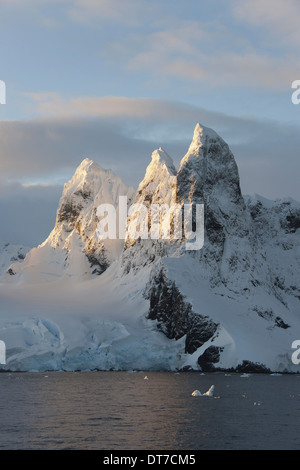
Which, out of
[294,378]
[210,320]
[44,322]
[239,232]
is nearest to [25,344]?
[44,322]

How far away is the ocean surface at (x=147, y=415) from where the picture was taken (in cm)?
5503

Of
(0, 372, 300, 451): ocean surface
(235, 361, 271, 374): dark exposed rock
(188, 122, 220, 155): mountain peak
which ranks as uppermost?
(188, 122, 220, 155): mountain peak

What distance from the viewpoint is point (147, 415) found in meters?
70.2

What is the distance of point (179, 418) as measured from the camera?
68500 millimetres

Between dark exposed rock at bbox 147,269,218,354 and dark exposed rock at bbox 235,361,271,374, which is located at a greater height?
dark exposed rock at bbox 147,269,218,354

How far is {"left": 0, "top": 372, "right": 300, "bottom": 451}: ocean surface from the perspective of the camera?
55031mm

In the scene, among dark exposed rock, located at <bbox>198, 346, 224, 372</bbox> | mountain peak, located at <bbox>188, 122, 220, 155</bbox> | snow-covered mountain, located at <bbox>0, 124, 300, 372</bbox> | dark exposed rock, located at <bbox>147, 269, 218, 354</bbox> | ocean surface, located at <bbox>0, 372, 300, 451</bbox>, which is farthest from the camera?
mountain peak, located at <bbox>188, 122, 220, 155</bbox>

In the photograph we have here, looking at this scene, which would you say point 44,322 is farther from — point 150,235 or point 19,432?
point 19,432

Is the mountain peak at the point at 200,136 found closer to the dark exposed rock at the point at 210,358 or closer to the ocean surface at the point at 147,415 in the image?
the dark exposed rock at the point at 210,358

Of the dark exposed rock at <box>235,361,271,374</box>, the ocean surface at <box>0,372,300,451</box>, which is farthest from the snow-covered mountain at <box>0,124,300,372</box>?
the ocean surface at <box>0,372,300,451</box>

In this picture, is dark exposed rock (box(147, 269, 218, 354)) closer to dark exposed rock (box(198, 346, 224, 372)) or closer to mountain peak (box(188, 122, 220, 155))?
dark exposed rock (box(198, 346, 224, 372))

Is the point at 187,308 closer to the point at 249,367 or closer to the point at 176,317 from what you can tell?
the point at 176,317

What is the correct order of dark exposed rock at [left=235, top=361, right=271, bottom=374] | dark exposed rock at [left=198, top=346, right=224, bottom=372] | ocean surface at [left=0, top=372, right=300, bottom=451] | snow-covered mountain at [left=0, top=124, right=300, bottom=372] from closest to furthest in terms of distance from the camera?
ocean surface at [left=0, top=372, right=300, bottom=451] < dark exposed rock at [left=235, top=361, right=271, bottom=374] < dark exposed rock at [left=198, top=346, right=224, bottom=372] < snow-covered mountain at [left=0, top=124, right=300, bottom=372]

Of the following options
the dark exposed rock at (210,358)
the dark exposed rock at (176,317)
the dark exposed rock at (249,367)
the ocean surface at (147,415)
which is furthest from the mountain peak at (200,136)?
the ocean surface at (147,415)
